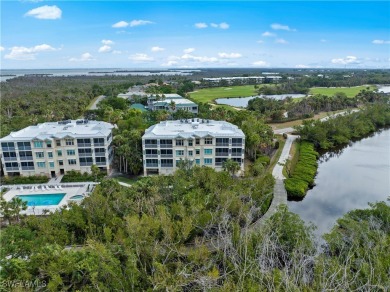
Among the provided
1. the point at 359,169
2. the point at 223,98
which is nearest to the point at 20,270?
the point at 359,169

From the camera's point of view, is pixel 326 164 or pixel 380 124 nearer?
pixel 326 164

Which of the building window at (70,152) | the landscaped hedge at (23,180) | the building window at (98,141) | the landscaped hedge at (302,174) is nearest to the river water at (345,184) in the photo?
the landscaped hedge at (302,174)

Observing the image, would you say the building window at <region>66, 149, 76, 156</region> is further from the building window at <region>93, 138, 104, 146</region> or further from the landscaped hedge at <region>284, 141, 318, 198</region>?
the landscaped hedge at <region>284, 141, 318, 198</region>

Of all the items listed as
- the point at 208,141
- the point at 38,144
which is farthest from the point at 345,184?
the point at 38,144

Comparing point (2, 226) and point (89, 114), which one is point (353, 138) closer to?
point (89, 114)

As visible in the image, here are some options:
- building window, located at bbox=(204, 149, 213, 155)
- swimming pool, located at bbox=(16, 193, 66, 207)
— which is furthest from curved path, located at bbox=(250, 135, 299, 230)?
swimming pool, located at bbox=(16, 193, 66, 207)

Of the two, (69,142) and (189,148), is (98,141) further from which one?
(189,148)

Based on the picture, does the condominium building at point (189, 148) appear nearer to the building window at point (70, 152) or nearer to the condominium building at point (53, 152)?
the condominium building at point (53, 152)
